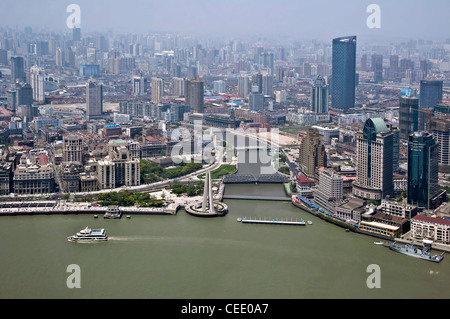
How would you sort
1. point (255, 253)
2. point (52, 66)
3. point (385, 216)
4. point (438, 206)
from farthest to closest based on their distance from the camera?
point (52, 66) < point (438, 206) < point (385, 216) < point (255, 253)

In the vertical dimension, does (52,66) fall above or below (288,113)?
above

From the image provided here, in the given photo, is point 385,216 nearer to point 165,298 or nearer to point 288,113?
point 165,298

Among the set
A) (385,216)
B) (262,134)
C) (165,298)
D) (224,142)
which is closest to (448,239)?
(385,216)

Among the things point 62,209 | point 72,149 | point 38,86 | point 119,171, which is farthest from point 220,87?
point 62,209

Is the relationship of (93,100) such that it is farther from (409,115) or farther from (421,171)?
(421,171)

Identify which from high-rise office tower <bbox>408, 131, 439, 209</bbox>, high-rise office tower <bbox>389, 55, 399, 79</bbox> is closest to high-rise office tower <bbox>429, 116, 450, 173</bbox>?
high-rise office tower <bbox>408, 131, 439, 209</bbox>

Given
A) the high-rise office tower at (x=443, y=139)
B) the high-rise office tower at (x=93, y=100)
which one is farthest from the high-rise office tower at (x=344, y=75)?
the high-rise office tower at (x=443, y=139)
